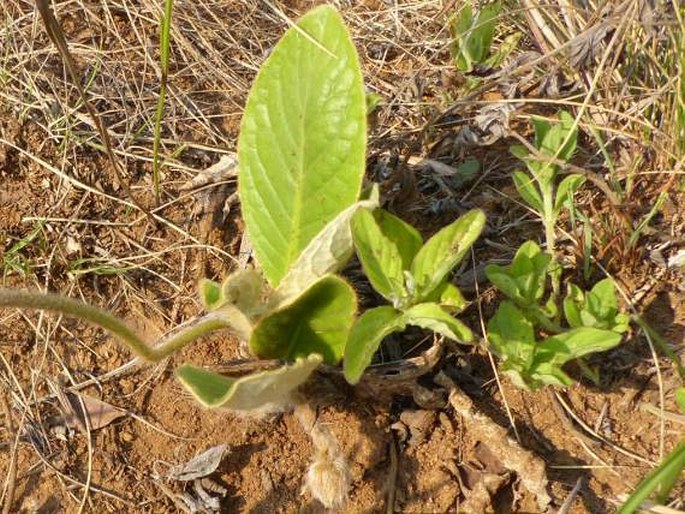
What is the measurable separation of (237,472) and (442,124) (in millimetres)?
895

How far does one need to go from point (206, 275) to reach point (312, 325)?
36 cm

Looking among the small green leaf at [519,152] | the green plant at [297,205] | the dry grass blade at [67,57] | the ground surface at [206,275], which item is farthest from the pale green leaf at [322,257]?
the dry grass blade at [67,57]

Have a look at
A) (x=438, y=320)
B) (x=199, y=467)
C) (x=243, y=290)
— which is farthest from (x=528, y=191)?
(x=199, y=467)

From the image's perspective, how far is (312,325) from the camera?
154cm

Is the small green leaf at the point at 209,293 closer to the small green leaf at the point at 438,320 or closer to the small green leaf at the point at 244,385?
the small green leaf at the point at 244,385

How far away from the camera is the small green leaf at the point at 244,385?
51.7 inches

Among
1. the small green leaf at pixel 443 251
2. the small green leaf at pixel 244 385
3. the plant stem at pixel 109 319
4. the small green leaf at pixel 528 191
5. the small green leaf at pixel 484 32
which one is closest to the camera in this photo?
the plant stem at pixel 109 319

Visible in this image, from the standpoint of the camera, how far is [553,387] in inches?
64.1

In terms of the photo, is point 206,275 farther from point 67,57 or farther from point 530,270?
point 530,270

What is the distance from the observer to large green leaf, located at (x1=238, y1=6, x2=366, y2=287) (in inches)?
61.6

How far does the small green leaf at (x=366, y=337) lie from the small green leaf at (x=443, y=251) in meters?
0.07

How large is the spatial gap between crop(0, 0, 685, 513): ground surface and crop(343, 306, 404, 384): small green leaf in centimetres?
23

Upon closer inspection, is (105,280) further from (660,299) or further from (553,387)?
(660,299)

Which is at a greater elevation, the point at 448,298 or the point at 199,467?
the point at 448,298
